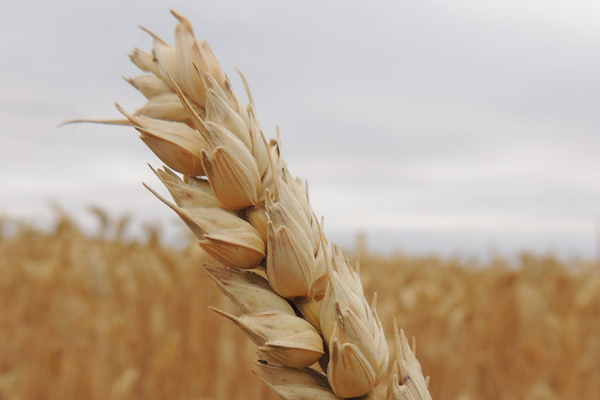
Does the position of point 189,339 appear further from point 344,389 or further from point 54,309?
point 344,389

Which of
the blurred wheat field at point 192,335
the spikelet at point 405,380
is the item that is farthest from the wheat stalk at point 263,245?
the blurred wheat field at point 192,335

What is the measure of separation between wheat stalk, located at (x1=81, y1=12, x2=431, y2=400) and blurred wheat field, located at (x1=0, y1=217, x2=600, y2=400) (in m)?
1.58

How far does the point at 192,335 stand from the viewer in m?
2.37

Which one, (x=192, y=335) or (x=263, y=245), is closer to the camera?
(x=263, y=245)

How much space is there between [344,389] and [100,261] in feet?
9.87

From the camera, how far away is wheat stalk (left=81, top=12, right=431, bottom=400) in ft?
1.25

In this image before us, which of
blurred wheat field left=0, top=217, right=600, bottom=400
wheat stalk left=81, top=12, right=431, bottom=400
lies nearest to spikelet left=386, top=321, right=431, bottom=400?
wheat stalk left=81, top=12, right=431, bottom=400

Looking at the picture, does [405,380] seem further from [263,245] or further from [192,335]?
[192,335]

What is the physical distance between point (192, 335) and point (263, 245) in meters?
2.09

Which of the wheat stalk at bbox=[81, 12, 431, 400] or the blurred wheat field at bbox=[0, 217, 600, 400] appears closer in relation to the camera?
the wheat stalk at bbox=[81, 12, 431, 400]

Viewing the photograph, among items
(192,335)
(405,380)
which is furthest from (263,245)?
(192,335)

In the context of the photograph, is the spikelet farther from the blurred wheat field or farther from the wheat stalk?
the blurred wheat field

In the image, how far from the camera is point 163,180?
447 mm

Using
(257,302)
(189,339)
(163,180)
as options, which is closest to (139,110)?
(163,180)
